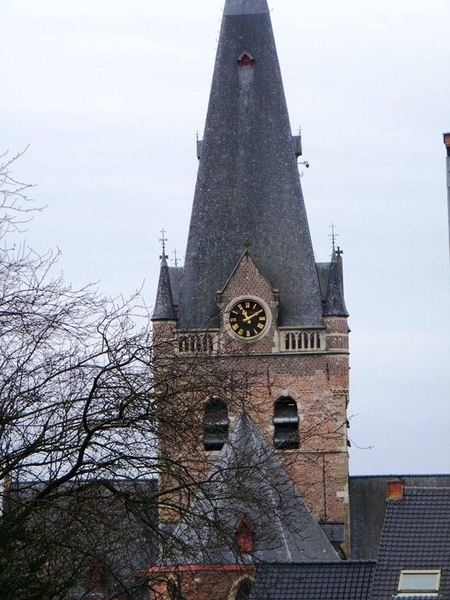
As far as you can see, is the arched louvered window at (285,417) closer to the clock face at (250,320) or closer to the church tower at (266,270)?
the church tower at (266,270)

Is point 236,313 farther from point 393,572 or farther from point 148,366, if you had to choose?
point 148,366

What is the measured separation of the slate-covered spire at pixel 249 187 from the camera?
52.6 metres

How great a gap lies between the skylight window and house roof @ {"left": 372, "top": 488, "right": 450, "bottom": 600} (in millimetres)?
93

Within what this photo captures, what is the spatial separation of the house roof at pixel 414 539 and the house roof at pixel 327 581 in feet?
5.46

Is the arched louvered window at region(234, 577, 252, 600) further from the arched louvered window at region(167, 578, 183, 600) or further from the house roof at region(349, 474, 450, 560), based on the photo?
the house roof at region(349, 474, 450, 560)

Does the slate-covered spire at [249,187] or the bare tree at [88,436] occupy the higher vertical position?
the slate-covered spire at [249,187]

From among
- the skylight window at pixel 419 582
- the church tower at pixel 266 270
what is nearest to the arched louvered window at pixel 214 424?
the skylight window at pixel 419 582

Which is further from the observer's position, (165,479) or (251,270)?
(251,270)

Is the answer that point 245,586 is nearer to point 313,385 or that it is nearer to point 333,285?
point 313,385

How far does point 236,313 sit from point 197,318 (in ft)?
3.75

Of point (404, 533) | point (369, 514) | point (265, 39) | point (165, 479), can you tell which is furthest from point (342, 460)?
point (165, 479)

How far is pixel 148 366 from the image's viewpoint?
1290 cm

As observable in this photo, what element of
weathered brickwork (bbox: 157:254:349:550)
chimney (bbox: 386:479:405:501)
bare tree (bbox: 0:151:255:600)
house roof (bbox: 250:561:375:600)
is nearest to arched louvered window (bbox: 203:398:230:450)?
bare tree (bbox: 0:151:255:600)

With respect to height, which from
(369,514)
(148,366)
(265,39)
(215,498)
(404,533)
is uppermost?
(265,39)
